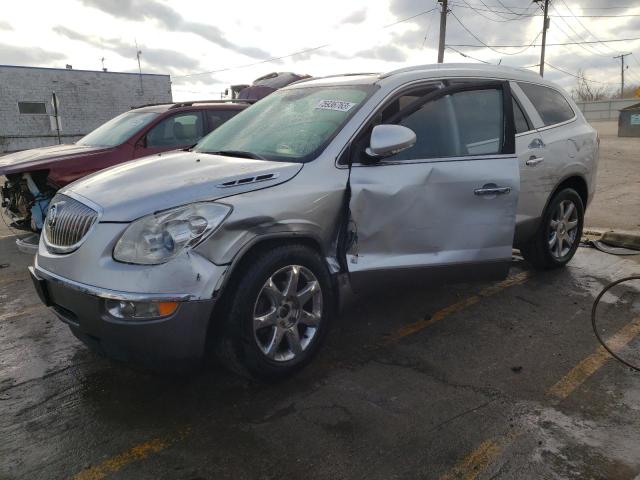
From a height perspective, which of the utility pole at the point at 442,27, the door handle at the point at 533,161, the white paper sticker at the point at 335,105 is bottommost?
the door handle at the point at 533,161

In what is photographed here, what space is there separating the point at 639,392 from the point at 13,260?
6408 millimetres

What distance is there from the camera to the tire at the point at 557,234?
495 centimetres

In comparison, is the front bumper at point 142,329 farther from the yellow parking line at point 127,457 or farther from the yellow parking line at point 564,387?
the yellow parking line at point 564,387

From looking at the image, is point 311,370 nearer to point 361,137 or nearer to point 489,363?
point 489,363

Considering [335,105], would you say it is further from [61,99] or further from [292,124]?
[61,99]

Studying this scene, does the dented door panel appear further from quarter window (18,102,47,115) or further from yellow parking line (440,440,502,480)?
quarter window (18,102,47,115)

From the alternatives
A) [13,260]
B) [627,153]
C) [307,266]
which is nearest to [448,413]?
[307,266]

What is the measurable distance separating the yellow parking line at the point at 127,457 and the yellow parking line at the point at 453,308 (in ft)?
5.66

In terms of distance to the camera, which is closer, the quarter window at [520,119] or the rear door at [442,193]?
the rear door at [442,193]

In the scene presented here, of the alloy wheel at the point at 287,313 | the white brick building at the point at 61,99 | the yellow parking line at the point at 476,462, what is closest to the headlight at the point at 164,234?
the alloy wheel at the point at 287,313

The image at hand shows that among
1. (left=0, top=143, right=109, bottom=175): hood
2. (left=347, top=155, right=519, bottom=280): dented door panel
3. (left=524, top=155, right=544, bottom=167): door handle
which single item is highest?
(left=0, top=143, right=109, bottom=175): hood

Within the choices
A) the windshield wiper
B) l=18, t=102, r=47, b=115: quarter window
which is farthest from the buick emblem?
l=18, t=102, r=47, b=115: quarter window

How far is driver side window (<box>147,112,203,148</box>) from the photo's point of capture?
6.95 metres

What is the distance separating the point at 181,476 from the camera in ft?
7.79
